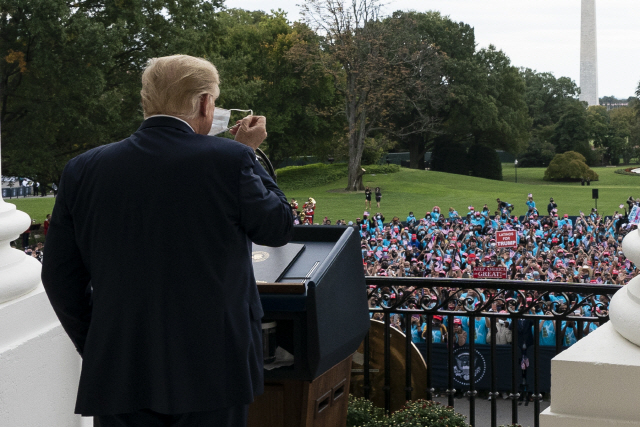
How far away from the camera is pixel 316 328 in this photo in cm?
232

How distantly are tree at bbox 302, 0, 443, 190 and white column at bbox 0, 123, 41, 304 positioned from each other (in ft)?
148

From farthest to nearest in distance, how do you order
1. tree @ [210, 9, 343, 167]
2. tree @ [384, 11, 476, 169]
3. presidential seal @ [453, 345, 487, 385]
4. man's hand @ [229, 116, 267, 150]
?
tree @ [384, 11, 476, 169], tree @ [210, 9, 343, 167], presidential seal @ [453, 345, 487, 385], man's hand @ [229, 116, 267, 150]

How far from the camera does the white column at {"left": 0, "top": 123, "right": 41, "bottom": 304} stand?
2385mm

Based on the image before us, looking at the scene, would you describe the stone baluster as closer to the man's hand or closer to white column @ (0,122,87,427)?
the man's hand

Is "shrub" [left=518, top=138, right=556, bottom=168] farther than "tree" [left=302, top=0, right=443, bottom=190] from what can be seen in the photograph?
Yes

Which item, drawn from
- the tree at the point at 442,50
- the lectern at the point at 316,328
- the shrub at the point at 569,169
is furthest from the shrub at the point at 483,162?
the lectern at the point at 316,328

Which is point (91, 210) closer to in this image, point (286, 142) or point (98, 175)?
point (98, 175)

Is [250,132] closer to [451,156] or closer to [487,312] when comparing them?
[487,312]

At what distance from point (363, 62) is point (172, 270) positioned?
47409 millimetres

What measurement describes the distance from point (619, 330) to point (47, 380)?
1831 mm

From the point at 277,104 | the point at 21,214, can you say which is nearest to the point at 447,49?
the point at 277,104

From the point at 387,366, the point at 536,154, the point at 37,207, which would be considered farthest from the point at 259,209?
the point at 536,154

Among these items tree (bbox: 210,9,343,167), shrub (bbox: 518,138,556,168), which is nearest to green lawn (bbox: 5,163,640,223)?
tree (bbox: 210,9,343,167)

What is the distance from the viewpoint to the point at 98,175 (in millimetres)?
1788
